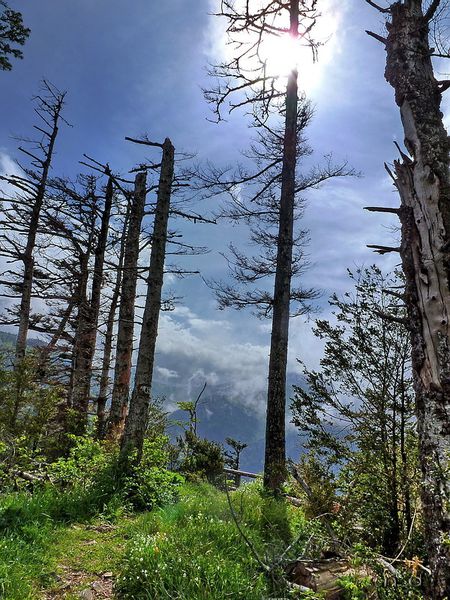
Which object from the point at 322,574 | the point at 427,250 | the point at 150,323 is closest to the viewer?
the point at 427,250

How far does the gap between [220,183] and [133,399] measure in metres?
5.50

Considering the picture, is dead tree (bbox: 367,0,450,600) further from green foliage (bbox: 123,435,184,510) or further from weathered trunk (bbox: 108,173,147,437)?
weathered trunk (bbox: 108,173,147,437)

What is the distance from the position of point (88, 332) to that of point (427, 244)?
13.4 meters

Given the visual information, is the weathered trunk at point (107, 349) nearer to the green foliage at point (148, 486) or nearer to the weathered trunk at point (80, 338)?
the weathered trunk at point (80, 338)

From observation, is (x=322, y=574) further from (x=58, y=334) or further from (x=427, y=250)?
(x=58, y=334)

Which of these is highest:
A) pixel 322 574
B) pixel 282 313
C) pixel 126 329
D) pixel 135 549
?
pixel 282 313

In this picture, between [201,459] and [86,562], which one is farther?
[201,459]

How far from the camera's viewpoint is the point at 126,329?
998 cm

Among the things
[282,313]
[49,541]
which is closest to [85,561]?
[49,541]

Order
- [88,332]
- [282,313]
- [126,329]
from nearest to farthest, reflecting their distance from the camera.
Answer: [282,313] → [126,329] → [88,332]

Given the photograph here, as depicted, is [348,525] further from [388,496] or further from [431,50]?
[431,50]

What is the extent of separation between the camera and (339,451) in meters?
4.55

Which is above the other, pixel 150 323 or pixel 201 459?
pixel 150 323

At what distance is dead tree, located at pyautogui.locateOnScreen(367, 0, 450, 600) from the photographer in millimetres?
2732
